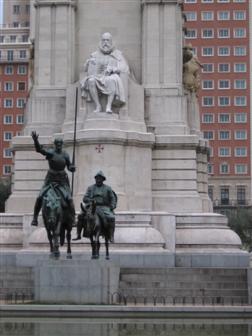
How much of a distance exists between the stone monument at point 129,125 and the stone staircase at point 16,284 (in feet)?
15.2

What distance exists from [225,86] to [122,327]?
364ft

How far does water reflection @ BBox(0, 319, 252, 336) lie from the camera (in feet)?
63.9

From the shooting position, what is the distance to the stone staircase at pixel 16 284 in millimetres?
27469

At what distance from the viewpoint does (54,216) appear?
26859 millimetres

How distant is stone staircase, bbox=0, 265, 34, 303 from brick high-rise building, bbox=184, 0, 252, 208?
99.4 meters

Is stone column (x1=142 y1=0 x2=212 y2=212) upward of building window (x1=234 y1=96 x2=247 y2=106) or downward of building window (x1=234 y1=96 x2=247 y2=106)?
downward

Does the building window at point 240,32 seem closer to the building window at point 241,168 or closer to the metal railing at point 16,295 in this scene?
the building window at point 241,168

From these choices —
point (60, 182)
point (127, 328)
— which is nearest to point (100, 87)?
point (60, 182)

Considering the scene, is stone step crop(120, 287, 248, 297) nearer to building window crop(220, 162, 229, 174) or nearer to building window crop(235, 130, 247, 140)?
building window crop(220, 162, 229, 174)

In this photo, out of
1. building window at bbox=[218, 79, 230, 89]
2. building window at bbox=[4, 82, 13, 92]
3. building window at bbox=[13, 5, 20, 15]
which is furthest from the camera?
building window at bbox=[13, 5, 20, 15]

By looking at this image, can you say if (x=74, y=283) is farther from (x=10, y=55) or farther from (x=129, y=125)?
(x=10, y=55)

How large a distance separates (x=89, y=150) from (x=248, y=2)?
9676 cm

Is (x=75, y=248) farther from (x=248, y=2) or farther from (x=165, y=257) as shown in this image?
(x=248, y=2)

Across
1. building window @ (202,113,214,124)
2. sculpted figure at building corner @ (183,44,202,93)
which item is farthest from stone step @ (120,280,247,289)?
building window @ (202,113,214,124)
